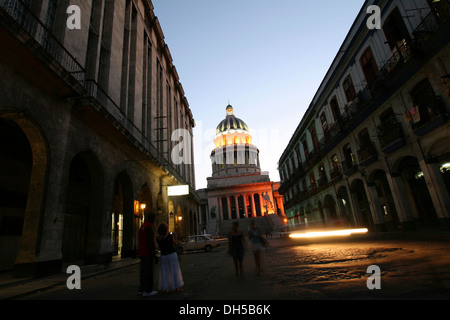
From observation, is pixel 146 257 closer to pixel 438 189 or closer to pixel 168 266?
pixel 168 266

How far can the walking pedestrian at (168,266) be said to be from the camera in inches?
201

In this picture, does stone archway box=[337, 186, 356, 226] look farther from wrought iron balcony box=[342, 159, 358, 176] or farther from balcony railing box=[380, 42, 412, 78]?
balcony railing box=[380, 42, 412, 78]

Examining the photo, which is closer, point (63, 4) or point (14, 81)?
point (14, 81)

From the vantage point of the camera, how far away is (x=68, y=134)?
10086 millimetres

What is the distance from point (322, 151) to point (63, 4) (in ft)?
74.2

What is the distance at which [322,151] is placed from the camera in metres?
24.5

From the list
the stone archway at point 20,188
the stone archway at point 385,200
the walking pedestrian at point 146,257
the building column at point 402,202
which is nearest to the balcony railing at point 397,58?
the building column at point 402,202

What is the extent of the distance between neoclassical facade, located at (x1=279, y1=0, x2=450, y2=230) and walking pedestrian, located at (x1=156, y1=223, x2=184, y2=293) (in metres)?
13.4

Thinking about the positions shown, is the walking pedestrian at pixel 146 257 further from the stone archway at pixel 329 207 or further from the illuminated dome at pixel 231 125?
the illuminated dome at pixel 231 125

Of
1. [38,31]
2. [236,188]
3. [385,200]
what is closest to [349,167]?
[385,200]
